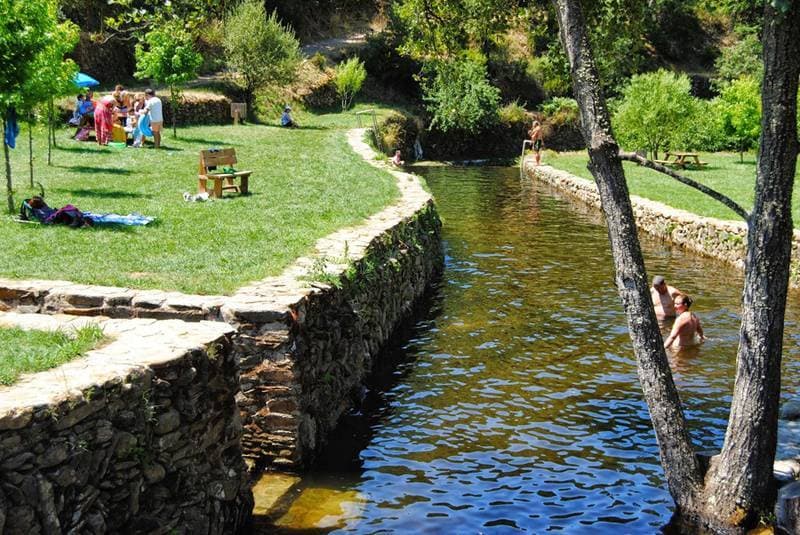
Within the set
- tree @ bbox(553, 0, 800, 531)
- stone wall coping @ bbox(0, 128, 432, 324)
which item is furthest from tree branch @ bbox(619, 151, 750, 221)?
stone wall coping @ bbox(0, 128, 432, 324)

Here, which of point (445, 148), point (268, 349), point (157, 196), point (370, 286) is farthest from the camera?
point (445, 148)

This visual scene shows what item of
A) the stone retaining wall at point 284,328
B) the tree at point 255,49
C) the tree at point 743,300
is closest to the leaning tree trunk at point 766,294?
the tree at point 743,300

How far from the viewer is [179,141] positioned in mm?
30078

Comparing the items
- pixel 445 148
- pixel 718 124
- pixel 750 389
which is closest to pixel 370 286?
pixel 750 389

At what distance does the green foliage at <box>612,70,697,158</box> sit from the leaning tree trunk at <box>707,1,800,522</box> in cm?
2833

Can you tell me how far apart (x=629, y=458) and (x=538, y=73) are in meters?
48.7

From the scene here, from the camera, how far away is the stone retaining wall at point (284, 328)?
938 cm

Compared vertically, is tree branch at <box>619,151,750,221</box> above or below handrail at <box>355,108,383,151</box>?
below

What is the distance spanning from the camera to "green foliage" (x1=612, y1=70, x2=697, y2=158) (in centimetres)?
3466

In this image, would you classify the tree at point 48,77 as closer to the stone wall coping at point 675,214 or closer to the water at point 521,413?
the water at point 521,413

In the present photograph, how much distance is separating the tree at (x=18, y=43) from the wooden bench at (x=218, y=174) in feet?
13.6

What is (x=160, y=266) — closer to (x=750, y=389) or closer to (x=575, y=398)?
(x=575, y=398)

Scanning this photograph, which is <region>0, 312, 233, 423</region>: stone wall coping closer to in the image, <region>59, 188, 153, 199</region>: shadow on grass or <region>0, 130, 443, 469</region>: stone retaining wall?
<region>0, 130, 443, 469</region>: stone retaining wall

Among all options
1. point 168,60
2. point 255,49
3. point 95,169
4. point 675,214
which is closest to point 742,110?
point 675,214
